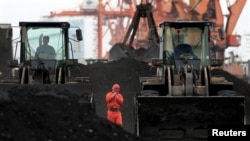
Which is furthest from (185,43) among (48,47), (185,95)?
(48,47)

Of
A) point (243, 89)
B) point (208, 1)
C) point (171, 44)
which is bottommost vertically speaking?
point (243, 89)

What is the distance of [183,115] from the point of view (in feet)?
34.6

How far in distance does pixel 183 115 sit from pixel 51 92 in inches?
86.6

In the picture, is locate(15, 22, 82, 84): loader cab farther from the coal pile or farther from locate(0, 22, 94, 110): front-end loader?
the coal pile

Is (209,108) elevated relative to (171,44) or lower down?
lower down

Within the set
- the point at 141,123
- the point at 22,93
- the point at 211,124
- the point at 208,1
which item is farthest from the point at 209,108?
the point at 208,1

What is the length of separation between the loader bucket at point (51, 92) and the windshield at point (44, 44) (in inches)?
73.5

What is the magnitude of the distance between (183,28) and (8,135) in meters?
5.62

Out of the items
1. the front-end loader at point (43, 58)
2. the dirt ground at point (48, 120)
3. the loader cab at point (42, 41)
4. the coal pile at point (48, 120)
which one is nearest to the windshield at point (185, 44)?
the front-end loader at point (43, 58)

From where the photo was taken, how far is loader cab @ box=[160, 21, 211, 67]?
12.2 meters

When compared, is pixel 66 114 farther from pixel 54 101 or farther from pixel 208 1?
pixel 208 1

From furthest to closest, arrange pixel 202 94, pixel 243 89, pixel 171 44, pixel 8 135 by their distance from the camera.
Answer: pixel 243 89, pixel 171 44, pixel 202 94, pixel 8 135

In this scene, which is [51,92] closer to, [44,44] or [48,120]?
[48,120]

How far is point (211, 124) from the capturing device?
10469 millimetres
